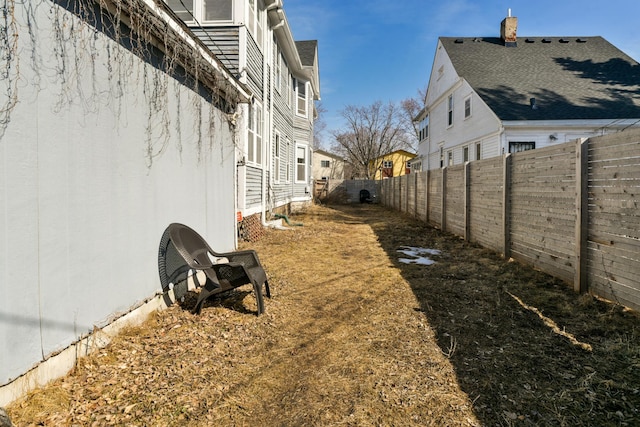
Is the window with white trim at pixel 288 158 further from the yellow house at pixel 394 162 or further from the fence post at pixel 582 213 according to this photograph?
the yellow house at pixel 394 162

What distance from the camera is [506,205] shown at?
6109mm

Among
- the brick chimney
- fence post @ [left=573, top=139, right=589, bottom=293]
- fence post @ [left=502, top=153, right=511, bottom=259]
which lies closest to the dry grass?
fence post @ [left=573, top=139, right=589, bottom=293]

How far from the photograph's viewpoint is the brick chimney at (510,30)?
57.2 ft

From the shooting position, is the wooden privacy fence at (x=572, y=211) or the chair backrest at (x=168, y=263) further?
the chair backrest at (x=168, y=263)

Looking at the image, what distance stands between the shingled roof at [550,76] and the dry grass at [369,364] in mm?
11585

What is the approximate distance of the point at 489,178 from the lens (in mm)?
6891

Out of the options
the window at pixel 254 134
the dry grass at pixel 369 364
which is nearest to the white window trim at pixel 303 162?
the window at pixel 254 134

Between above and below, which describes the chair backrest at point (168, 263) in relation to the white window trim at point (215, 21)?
below

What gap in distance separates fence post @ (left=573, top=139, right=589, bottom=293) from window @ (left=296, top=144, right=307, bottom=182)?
485 inches

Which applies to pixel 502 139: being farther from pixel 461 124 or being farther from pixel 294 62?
pixel 294 62

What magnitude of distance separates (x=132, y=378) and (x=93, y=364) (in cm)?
34

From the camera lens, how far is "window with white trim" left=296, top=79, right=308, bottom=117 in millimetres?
15695

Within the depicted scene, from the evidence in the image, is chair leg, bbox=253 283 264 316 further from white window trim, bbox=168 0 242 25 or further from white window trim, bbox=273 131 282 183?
white window trim, bbox=273 131 282 183

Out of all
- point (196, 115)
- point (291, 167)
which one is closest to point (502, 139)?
point (291, 167)
